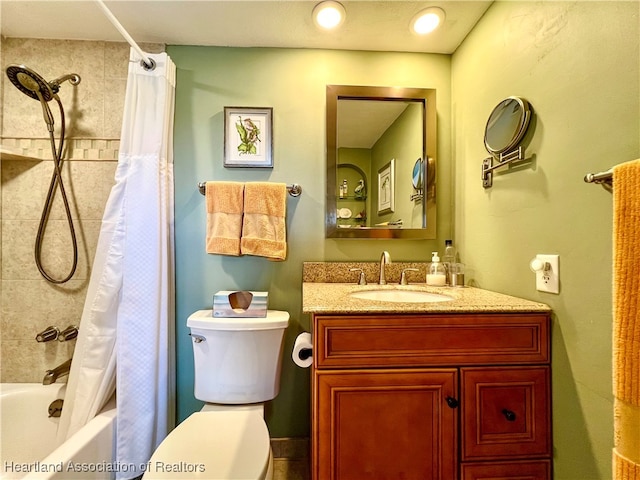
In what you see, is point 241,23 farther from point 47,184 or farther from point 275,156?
point 47,184

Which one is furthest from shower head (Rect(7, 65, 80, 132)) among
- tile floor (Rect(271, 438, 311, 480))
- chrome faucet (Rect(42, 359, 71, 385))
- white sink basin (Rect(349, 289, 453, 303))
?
tile floor (Rect(271, 438, 311, 480))

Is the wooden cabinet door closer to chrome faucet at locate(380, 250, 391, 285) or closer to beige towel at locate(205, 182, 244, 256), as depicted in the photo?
chrome faucet at locate(380, 250, 391, 285)

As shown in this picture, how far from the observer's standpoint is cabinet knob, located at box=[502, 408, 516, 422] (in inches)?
32.9

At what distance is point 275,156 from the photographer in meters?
1.46

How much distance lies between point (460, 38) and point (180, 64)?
146 centimetres

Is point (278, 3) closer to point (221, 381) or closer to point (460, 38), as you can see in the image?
point (460, 38)

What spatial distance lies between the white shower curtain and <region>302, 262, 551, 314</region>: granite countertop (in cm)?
73

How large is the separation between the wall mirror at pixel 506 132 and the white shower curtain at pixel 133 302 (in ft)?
4.85

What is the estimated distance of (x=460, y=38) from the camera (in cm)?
139

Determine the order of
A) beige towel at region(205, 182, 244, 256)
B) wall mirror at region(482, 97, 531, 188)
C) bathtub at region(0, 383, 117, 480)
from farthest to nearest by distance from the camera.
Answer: beige towel at region(205, 182, 244, 256) < bathtub at region(0, 383, 117, 480) < wall mirror at region(482, 97, 531, 188)

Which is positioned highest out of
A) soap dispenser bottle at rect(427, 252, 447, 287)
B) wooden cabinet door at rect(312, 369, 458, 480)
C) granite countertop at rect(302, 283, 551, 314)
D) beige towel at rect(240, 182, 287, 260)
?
beige towel at rect(240, 182, 287, 260)

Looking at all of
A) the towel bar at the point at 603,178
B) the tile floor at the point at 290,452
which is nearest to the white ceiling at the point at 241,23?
the towel bar at the point at 603,178

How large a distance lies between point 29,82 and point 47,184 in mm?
476

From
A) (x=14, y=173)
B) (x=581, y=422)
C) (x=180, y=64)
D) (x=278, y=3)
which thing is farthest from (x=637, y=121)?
(x=14, y=173)
